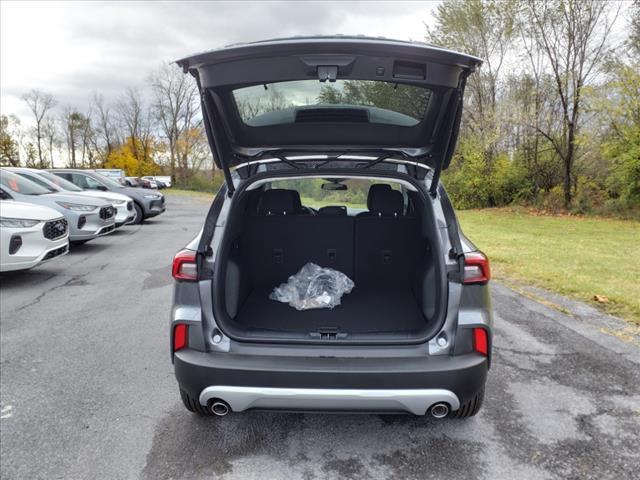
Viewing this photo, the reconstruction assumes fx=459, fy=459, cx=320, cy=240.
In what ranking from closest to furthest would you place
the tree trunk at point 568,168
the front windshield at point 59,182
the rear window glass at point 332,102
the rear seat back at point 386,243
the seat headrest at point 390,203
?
the rear window glass at point 332,102 < the rear seat back at point 386,243 < the seat headrest at point 390,203 < the front windshield at point 59,182 < the tree trunk at point 568,168

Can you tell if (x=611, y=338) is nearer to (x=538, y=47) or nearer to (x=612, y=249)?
(x=612, y=249)

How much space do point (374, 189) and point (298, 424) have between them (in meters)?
1.91

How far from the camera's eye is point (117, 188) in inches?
512

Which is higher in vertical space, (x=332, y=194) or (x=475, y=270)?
(x=332, y=194)

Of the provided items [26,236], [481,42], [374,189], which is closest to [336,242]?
[374,189]

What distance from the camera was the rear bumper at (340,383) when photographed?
2113 mm

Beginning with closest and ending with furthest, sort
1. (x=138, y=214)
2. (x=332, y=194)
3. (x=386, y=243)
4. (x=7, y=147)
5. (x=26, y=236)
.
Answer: (x=386, y=243)
(x=332, y=194)
(x=26, y=236)
(x=138, y=214)
(x=7, y=147)

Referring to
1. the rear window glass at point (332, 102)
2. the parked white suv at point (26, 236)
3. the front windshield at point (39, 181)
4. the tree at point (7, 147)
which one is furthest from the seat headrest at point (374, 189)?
the tree at point (7, 147)

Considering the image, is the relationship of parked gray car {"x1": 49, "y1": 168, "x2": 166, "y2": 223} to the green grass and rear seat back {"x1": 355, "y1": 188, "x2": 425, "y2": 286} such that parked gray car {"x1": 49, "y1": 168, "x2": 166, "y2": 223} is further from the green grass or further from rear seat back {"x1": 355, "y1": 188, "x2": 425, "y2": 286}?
rear seat back {"x1": 355, "y1": 188, "x2": 425, "y2": 286}

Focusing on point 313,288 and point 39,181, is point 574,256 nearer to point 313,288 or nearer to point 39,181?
point 313,288

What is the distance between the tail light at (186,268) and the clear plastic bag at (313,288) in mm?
1021

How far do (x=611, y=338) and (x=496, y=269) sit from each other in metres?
3.05

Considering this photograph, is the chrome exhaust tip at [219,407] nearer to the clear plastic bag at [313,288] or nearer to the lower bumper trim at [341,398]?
the lower bumper trim at [341,398]

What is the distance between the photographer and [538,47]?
17.8m
